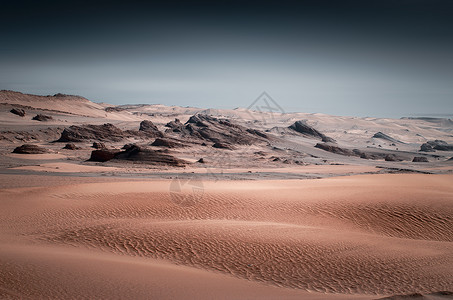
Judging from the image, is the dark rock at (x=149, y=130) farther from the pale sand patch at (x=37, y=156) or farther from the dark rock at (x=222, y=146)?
the pale sand patch at (x=37, y=156)

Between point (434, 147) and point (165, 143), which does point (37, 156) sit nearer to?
point (165, 143)

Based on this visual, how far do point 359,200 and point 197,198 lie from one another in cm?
665

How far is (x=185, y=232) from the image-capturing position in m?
9.06

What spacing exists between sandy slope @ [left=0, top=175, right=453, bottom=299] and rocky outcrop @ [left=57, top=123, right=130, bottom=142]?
28.5m

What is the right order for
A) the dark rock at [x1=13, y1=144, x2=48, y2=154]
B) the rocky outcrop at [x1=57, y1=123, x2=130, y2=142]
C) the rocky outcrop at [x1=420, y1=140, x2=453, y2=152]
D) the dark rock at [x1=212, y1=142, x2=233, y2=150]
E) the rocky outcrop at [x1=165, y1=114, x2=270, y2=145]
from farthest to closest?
the rocky outcrop at [x1=420, y1=140, x2=453, y2=152] < the rocky outcrop at [x1=165, y1=114, x2=270, y2=145] < the dark rock at [x1=212, y1=142, x2=233, y2=150] < the rocky outcrop at [x1=57, y1=123, x2=130, y2=142] < the dark rock at [x1=13, y1=144, x2=48, y2=154]

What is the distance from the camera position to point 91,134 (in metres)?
43.3

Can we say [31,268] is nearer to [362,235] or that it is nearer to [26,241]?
[26,241]

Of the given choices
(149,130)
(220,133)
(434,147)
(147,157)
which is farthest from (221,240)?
(434,147)

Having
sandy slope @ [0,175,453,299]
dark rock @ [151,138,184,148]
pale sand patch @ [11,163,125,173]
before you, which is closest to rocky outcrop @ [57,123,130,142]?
dark rock @ [151,138,184,148]

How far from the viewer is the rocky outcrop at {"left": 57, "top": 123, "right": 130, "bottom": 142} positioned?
40.5 metres

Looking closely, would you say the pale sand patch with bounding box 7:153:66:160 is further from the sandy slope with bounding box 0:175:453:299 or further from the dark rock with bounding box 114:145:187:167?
the sandy slope with bounding box 0:175:453:299

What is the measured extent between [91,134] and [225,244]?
39.7 m

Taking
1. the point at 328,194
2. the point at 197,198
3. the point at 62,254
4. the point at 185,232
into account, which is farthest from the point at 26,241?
the point at 328,194

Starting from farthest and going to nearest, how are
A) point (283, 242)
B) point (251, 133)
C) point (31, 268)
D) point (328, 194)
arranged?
point (251, 133) → point (328, 194) → point (283, 242) → point (31, 268)
